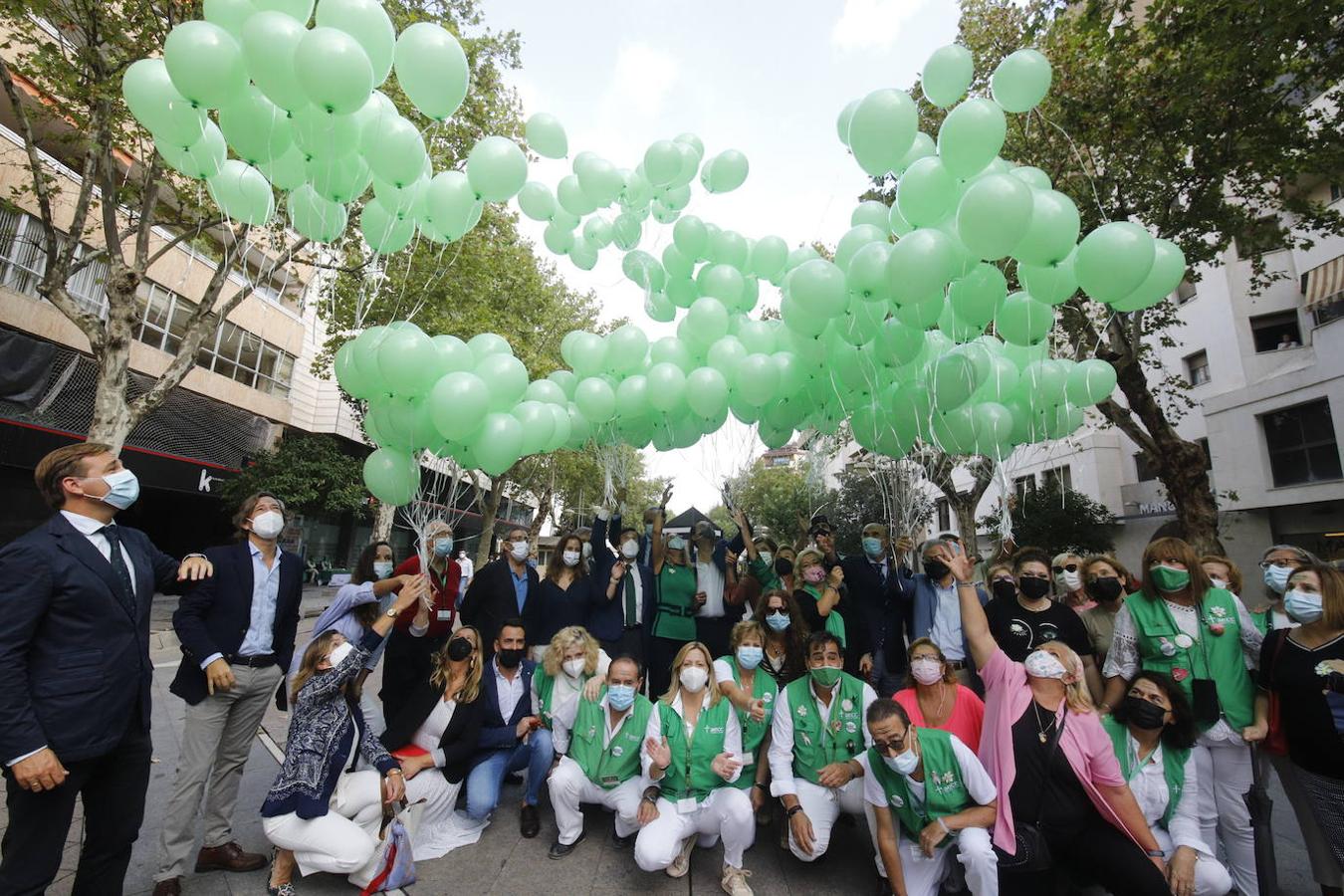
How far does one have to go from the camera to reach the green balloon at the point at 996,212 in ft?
11.7

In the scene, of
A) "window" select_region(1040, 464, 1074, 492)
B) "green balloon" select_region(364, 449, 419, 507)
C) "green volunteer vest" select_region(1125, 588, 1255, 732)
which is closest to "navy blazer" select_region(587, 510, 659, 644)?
"green balloon" select_region(364, 449, 419, 507)

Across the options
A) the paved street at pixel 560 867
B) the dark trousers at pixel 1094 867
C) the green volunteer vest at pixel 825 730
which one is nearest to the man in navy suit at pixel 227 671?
the paved street at pixel 560 867

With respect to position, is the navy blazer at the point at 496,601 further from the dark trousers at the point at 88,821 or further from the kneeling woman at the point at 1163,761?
the kneeling woman at the point at 1163,761

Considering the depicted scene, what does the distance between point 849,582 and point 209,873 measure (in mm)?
4368

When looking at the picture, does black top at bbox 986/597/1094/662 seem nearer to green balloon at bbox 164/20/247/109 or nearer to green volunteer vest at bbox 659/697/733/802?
green volunteer vest at bbox 659/697/733/802

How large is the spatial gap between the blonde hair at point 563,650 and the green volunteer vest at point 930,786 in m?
1.97

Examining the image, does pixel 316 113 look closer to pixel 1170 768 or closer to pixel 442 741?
pixel 442 741

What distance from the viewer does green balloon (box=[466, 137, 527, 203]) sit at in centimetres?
462

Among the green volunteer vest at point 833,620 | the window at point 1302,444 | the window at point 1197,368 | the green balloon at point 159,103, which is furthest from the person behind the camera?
the window at point 1197,368

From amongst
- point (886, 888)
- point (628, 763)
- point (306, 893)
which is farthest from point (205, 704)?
point (886, 888)

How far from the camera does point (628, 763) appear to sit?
12.4 ft

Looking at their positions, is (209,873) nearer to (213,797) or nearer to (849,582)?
(213,797)

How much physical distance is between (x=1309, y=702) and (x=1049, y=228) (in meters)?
2.85

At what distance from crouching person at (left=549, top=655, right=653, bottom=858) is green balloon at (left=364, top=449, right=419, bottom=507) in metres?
2.30
